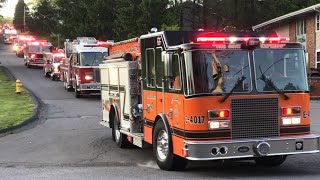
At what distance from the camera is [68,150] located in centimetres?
1205

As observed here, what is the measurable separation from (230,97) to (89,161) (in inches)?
145

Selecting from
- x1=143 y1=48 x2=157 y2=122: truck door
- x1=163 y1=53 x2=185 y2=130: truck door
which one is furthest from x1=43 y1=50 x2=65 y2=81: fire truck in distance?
x1=163 y1=53 x2=185 y2=130: truck door

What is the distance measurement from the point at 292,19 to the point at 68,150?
30.7 meters

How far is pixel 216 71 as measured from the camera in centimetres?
842

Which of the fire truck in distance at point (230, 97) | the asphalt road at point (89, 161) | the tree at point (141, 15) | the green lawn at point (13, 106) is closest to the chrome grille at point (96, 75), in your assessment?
the green lawn at point (13, 106)

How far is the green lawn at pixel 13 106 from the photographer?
16.9 metres

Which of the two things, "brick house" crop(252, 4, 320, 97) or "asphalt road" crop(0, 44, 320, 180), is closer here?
"asphalt road" crop(0, 44, 320, 180)

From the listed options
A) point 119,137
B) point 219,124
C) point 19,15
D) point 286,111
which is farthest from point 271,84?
point 19,15

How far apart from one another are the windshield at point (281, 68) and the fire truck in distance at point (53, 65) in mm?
28703

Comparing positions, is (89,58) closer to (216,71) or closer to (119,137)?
(119,137)

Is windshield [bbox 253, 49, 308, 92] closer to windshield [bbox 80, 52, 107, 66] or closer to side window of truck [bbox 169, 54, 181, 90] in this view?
side window of truck [bbox 169, 54, 181, 90]

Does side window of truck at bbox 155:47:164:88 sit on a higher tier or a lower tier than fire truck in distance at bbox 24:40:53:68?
lower

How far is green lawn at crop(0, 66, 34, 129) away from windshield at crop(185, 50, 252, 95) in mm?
8893

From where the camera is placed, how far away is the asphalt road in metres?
8.90
